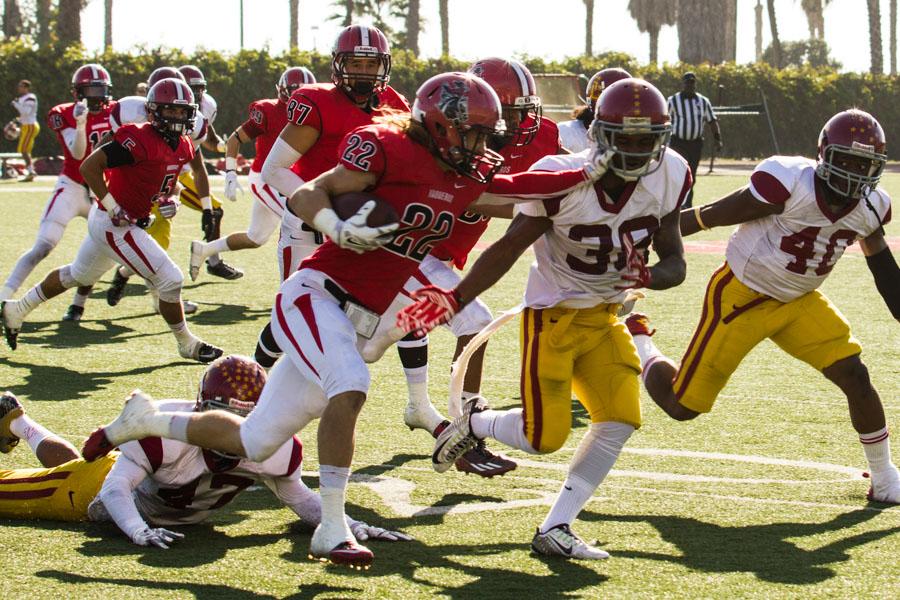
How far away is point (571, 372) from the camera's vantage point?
487 centimetres

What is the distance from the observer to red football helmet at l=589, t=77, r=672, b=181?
4633mm

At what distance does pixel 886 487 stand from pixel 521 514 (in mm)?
1535

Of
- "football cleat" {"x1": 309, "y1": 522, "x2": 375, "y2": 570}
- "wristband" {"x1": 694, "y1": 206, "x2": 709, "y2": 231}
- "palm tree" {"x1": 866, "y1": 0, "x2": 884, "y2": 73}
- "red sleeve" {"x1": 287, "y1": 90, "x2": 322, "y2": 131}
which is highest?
"palm tree" {"x1": 866, "y1": 0, "x2": 884, "y2": 73}

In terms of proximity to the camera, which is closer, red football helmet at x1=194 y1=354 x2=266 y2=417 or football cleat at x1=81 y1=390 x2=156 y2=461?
football cleat at x1=81 y1=390 x2=156 y2=461

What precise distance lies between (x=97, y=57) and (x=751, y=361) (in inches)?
988

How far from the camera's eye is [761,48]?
271 feet

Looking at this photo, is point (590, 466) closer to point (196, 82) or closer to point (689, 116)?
point (196, 82)

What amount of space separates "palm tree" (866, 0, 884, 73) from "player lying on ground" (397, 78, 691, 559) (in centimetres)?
3837

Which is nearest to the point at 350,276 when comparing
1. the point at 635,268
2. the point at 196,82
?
the point at 635,268

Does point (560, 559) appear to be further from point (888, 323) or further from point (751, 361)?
point (888, 323)

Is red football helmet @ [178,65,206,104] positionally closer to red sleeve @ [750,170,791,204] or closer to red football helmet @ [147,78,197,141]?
red football helmet @ [147,78,197,141]

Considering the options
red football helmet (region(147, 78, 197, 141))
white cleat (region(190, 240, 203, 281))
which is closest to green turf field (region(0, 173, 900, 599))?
red football helmet (region(147, 78, 197, 141))

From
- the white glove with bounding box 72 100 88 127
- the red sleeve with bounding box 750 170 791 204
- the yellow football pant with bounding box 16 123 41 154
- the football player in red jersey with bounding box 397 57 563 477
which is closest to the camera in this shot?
the red sleeve with bounding box 750 170 791 204

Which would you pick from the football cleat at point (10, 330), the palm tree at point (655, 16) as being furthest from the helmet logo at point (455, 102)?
the palm tree at point (655, 16)
